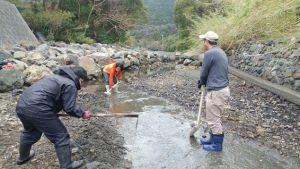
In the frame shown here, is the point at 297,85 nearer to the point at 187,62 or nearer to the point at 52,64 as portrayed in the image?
the point at 52,64

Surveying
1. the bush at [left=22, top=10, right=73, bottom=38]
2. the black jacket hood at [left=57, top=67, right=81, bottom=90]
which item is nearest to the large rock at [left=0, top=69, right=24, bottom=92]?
the black jacket hood at [left=57, top=67, right=81, bottom=90]

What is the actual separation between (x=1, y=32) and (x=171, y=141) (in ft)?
37.4

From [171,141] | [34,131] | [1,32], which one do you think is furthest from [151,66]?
[34,131]

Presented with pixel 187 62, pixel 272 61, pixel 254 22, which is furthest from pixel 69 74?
pixel 187 62

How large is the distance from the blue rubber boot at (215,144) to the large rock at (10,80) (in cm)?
583

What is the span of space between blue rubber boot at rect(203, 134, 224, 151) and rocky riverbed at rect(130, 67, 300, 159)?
988 mm

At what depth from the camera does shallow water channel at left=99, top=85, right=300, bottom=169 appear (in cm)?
588

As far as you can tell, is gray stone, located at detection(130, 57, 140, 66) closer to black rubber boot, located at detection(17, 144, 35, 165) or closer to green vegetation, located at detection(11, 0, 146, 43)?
green vegetation, located at detection(11, 0, 146, 43)

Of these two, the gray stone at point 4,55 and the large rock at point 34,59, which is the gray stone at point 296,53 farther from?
the gray stone at point 4,55

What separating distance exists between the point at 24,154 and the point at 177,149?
2.58m

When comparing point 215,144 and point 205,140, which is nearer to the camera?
point 215,144

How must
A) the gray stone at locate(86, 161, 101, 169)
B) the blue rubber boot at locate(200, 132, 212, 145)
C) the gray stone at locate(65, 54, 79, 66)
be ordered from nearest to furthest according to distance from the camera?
the gray stone at locate(86, 161, 101, 169) → the blue rubber boot at locate(200, 132, 212, 145) → the gray stone at locate(65, 54, 79, 66)

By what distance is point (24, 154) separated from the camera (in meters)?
5.36

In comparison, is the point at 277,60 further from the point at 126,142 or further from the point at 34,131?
the point at 34,131
